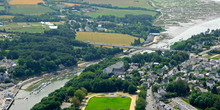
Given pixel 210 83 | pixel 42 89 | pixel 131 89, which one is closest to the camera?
pixel 131 89

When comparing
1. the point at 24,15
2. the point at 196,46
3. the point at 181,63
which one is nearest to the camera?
the point at 181,63

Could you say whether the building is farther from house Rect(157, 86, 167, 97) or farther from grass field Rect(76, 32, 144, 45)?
grass field Rect(76, 32, 144, 45)

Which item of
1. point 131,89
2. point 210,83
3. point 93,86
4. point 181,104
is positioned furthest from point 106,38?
point 181,104

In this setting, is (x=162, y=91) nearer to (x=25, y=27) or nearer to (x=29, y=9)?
(x=25, y=27)

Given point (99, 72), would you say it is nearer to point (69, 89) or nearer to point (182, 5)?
point (69, 89)

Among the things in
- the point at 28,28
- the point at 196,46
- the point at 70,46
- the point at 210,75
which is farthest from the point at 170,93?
the point at 28,28
